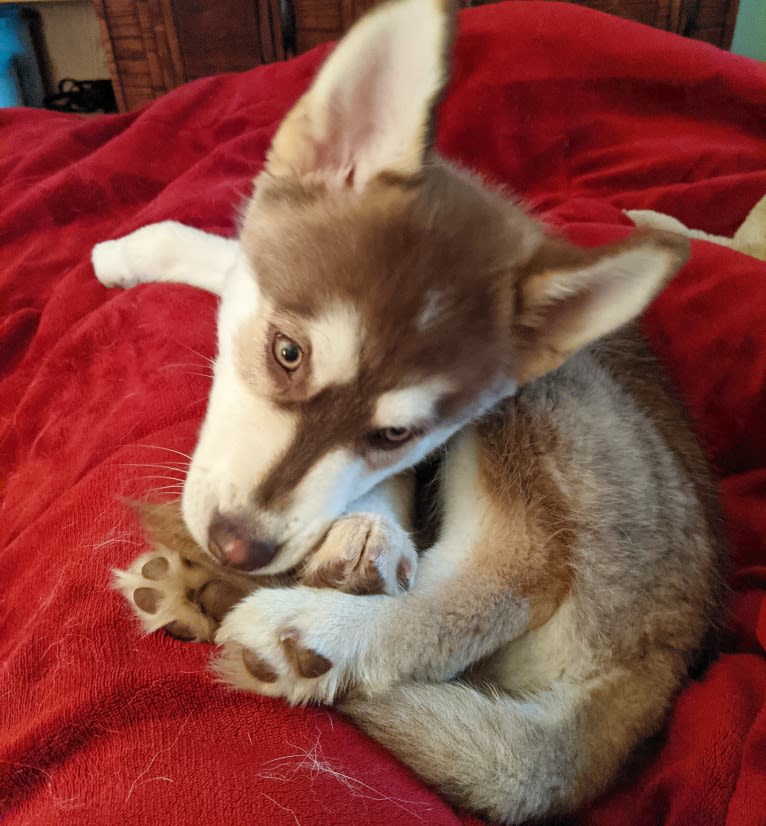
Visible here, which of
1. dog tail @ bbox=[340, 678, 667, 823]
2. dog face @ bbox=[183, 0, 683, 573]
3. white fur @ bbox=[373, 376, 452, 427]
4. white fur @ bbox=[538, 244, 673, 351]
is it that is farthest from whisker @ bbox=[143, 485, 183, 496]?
white fur @ bbox=[538, 244, 673, 351]

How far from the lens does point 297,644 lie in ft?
3.51

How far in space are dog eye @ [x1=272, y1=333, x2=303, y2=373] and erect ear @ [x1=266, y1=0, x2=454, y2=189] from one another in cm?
43

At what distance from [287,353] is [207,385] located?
0.42 m

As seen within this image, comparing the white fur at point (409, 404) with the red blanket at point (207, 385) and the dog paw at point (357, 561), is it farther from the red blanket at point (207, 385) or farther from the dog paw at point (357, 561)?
the red blanket at point (207, 385)

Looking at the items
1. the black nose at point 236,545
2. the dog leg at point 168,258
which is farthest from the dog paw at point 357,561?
the dog leg at point 168,258

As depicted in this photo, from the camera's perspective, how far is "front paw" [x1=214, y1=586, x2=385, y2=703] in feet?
3.43

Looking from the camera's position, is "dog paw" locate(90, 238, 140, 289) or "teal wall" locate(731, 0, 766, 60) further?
"teal wall" locate(731, 0, 766, 60)

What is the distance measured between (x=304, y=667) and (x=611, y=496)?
72cm

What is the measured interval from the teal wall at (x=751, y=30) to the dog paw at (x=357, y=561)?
5.31m

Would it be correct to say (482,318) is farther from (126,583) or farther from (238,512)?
(126,583)

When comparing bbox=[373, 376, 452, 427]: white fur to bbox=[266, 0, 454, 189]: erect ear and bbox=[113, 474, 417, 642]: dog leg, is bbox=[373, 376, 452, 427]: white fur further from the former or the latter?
bbox=[266, 0, 454, 189]: erect ear

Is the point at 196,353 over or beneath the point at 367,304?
beneath

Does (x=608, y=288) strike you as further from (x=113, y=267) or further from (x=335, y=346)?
(x=113, y=267)

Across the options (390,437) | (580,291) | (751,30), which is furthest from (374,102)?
(751,30)
